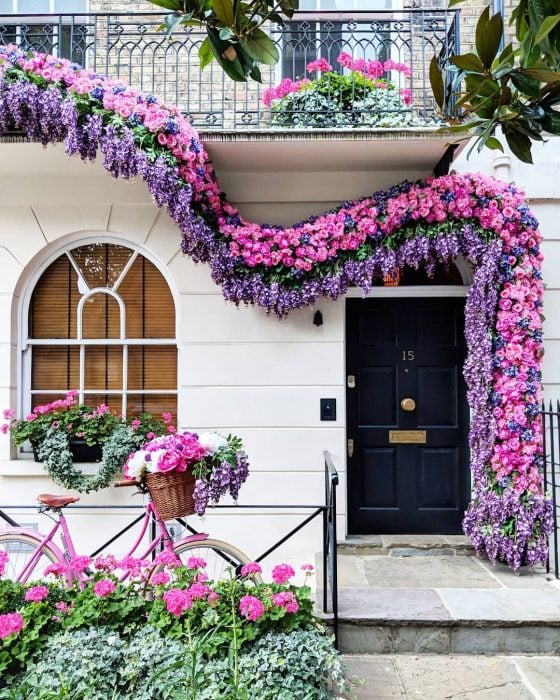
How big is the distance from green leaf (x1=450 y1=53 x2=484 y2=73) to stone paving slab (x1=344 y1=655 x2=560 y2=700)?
3.16 metres

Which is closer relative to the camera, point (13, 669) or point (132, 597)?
point (13, 669)

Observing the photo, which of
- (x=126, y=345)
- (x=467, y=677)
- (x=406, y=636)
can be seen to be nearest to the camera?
(x=467, y=677)

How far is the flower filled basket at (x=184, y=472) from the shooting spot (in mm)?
3607

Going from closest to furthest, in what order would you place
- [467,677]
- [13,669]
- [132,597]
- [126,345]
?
[13,669] → [132,597] → [467,677] → [126,345]

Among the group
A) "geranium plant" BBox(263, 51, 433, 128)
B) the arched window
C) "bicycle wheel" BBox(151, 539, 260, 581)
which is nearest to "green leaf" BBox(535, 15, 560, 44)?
"bicycle wheel" BBox(151, 539, 260, 581)

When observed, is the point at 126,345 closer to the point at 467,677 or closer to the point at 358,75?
the point at 358,75

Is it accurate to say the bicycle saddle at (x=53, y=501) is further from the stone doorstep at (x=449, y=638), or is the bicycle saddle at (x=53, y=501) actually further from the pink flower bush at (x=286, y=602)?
the stone doorstep at (x=449, y=638)

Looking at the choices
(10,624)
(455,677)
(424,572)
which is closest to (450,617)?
(455,677)

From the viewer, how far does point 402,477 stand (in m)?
5.75

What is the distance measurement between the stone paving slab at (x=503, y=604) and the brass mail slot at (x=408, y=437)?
5.18 ft

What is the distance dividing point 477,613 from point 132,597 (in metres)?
2.24

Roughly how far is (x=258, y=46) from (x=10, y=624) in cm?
303

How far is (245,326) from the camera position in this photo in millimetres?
→ 5695

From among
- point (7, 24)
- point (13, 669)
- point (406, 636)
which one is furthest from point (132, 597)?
point (7, 24)
